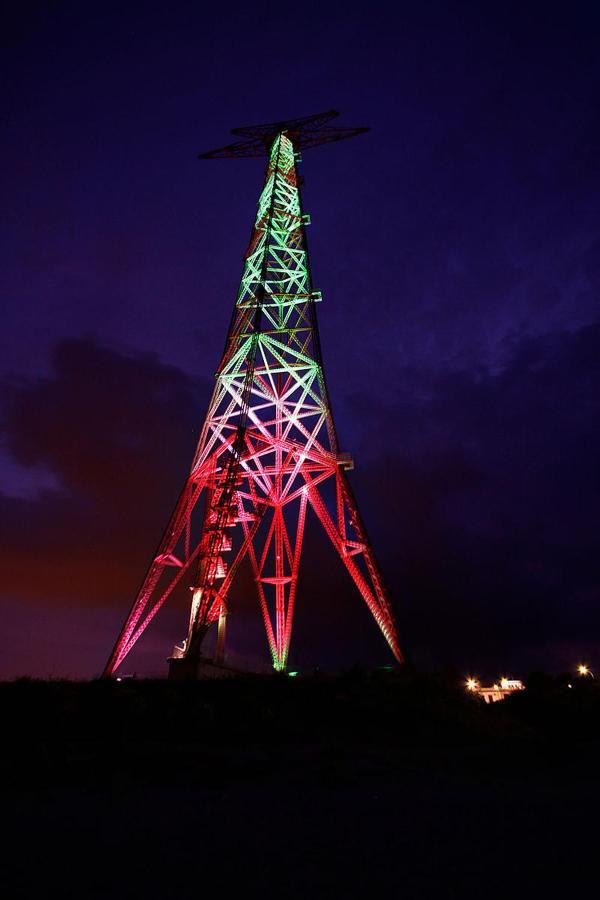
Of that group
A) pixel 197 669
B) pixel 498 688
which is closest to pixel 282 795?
pixel 197 669

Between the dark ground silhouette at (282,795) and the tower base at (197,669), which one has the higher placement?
the tower base at (197,669)

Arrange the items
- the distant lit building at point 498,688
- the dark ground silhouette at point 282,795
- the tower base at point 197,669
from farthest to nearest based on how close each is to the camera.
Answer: the distant lit building at point 498,688 < the tower base at point 197,669 < the dark ground silhouette at point 282,795

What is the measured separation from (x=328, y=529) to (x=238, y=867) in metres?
17.3

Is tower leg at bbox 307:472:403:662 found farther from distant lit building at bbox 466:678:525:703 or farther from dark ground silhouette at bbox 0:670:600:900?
distant lit building at bbox 466:678:525:703

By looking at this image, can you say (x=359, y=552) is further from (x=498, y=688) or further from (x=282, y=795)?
(x=498, y=688)

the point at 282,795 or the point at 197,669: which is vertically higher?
the point at 197,669

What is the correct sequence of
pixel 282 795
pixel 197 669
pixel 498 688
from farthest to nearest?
pixel 498 688, pixel 197 669, pixel 282 795

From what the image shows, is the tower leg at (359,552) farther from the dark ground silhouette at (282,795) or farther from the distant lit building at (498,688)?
the distant lit building at (498,688)

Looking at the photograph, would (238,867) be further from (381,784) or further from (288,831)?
(381,784)

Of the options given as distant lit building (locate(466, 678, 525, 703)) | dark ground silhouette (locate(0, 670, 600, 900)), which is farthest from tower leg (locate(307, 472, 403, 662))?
distant lit building (locate(466, 678, 525, 703))

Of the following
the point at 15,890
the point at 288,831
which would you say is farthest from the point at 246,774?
the point at 15,890

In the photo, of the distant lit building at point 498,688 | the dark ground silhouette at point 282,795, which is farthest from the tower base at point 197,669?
the distant lit building at point 498,688

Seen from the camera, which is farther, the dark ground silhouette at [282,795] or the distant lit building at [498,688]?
the distant lit building at [498,688]

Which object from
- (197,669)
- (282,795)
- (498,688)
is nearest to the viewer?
(282,795)
